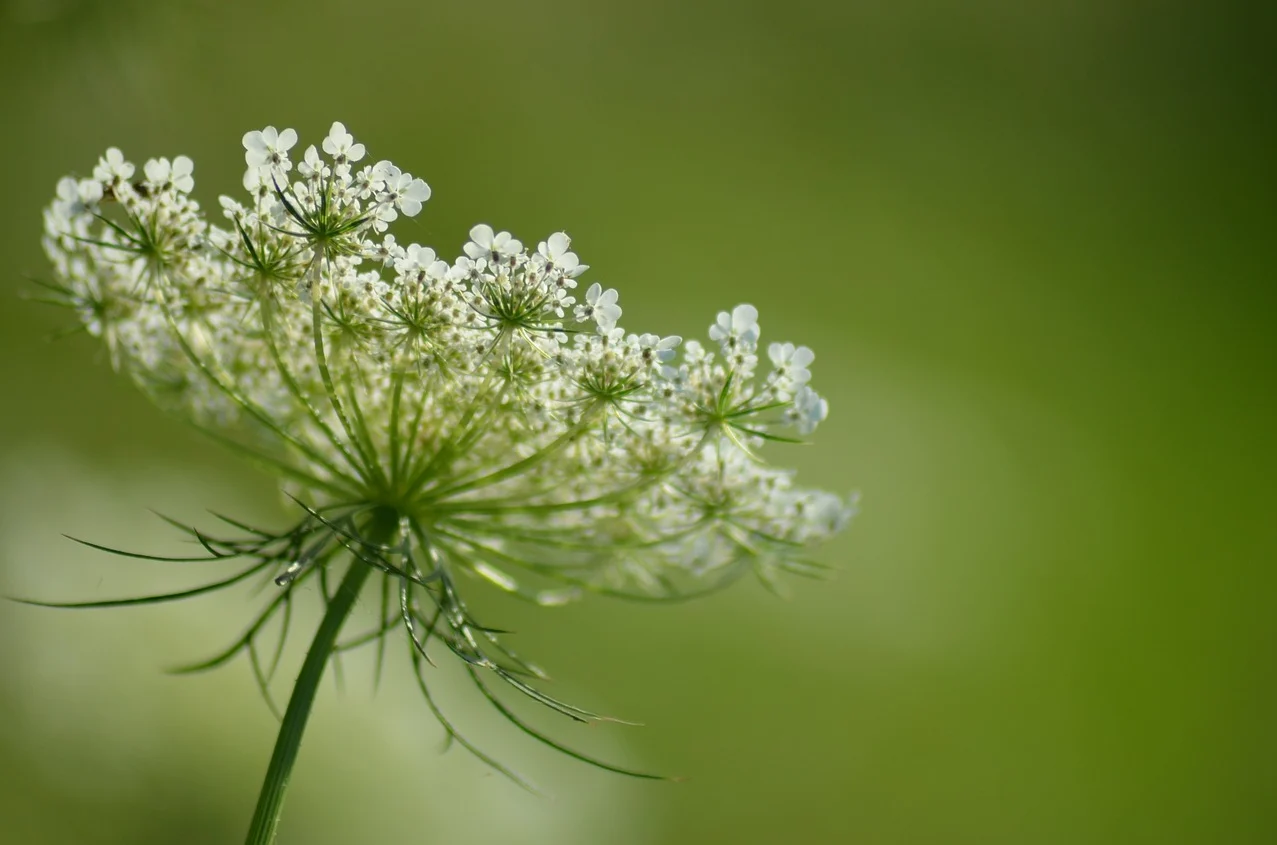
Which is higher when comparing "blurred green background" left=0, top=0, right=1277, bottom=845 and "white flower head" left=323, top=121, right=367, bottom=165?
Answer: "blurred green background" left=0, top=0, right=1277, bottom=845

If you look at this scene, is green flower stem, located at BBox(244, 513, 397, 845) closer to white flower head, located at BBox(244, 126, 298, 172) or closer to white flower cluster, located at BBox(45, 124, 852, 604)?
white flower cluster, located at BBox(45, 124, 852, 604)

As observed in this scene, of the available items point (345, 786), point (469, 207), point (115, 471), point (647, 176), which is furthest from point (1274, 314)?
point (115, 471)

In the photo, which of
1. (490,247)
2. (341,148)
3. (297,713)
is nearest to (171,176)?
(341,148)

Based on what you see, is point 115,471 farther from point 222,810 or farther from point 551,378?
point 551,378

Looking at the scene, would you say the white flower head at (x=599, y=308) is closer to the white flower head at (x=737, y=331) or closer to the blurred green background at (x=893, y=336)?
the white flower head at (x=737, y=331)

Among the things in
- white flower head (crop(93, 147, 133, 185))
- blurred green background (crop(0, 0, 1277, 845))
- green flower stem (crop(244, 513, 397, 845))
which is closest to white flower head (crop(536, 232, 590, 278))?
green flower stem (crop(244, 513, 397, 845))
